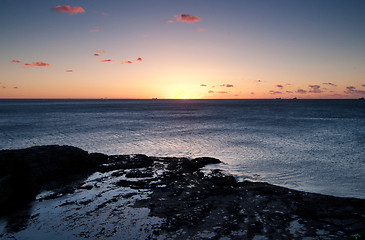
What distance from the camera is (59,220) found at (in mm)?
11336

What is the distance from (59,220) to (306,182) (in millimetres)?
16474

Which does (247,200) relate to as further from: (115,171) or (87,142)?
(87,142)

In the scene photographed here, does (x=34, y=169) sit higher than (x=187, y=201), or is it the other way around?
(x=34, y=169)

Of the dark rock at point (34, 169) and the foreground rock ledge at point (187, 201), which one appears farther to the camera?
the dark rock at point (34, 169)

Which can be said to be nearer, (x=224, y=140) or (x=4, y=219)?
(x=4, y=219)

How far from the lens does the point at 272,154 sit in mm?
25312

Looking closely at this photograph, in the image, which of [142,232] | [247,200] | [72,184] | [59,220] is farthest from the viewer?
[72,184]

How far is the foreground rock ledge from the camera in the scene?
10.2m

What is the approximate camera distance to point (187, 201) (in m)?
13.0

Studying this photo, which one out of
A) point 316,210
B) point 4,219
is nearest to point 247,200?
point 316,210

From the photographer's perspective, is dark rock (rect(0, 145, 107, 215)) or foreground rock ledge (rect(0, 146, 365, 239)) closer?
foreground rock ledge (rect(0, 146, 365, 239))

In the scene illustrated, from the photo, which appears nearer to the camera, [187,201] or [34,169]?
[187,201]

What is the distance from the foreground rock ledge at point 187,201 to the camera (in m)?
10.2

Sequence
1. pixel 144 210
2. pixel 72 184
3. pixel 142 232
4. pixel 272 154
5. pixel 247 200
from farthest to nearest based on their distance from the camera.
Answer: pixel 272 154, pixel 72 184, pixel 247 200, pixel 144 210, pixel 142 232
